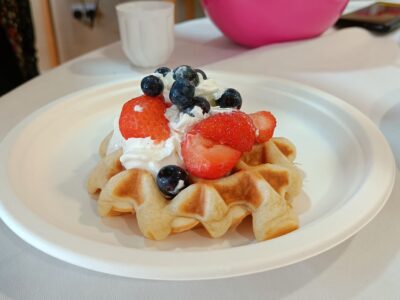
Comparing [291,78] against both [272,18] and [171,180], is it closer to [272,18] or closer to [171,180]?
[272,18]

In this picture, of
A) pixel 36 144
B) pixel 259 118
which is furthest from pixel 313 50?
pixel 36 144

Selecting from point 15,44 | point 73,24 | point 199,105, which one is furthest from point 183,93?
point 73,24

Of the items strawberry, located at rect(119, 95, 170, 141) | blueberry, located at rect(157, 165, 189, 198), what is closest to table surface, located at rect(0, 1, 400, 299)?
blueberry, located at rect(157, 165, 189, 198)

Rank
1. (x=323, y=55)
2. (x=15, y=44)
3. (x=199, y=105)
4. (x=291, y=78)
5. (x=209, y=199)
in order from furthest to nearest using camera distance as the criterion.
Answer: (x=15, y=44)
(x=323, y=55)
(x=291, y=78)
(x=199, y=105)
(x=209, y=199)

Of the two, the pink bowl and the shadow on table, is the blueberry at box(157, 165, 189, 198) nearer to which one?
the shadow on table

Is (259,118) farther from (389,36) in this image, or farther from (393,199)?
(389,36)
